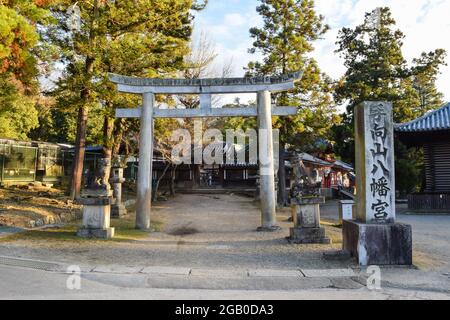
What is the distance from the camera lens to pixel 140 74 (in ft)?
55.2

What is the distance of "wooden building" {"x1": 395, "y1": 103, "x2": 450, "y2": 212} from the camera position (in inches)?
784

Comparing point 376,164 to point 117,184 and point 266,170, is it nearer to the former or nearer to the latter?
point 266,170

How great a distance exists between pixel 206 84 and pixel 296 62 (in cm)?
998

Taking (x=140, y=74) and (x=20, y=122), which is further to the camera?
(x=20, y=122)

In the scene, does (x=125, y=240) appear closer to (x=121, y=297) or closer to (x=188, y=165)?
(x=121, y=297)

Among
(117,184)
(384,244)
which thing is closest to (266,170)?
(384,244)

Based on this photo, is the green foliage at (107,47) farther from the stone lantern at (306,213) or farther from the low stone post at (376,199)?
the low stone post at (376,199)

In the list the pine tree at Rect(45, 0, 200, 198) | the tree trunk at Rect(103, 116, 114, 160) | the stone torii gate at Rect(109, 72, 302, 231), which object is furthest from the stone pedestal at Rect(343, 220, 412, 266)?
the tree trunk at Rect(103, 116, 114, 160)

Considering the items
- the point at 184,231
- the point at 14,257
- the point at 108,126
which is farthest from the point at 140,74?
the point at 14,257

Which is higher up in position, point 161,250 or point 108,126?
point 108,126

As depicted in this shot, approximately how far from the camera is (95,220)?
35.5 ft

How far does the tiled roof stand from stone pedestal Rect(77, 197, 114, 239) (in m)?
16.4

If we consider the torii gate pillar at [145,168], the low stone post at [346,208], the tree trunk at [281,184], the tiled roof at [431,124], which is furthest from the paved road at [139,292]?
the tree trunk at [281,184]

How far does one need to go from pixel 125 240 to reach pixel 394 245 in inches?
281
